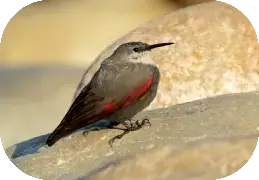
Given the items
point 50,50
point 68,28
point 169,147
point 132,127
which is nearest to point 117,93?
point 132,127

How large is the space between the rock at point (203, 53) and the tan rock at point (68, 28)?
3.59 meters

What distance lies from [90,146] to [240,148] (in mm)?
875

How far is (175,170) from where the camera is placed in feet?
9.30

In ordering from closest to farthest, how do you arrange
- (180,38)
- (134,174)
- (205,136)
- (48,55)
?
(134,174) → (205,136) → (180,38) → (48,55)

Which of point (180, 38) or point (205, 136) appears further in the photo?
point (180, 38)

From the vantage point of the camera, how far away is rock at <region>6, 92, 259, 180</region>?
2855mm

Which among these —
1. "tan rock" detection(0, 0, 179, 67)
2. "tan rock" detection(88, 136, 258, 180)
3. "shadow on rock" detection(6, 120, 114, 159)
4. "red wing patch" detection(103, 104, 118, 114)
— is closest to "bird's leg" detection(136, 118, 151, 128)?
"shadow on rock" detection(6, 120, 114, 159)

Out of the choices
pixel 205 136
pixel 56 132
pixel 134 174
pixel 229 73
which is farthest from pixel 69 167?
pixel 229 73

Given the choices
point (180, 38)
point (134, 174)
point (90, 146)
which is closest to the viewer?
point (134, 174)

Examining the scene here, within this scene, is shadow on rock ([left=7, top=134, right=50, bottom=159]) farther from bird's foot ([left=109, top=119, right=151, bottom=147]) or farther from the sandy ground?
the sandy ground

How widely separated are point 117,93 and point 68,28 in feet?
20.2

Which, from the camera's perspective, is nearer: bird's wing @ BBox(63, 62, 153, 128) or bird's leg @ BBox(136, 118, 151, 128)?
bird's wing @ BBox(63, 62, 153, 128)

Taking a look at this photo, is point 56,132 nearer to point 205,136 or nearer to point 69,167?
point 69,167

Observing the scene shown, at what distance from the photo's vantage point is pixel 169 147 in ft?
9.67
